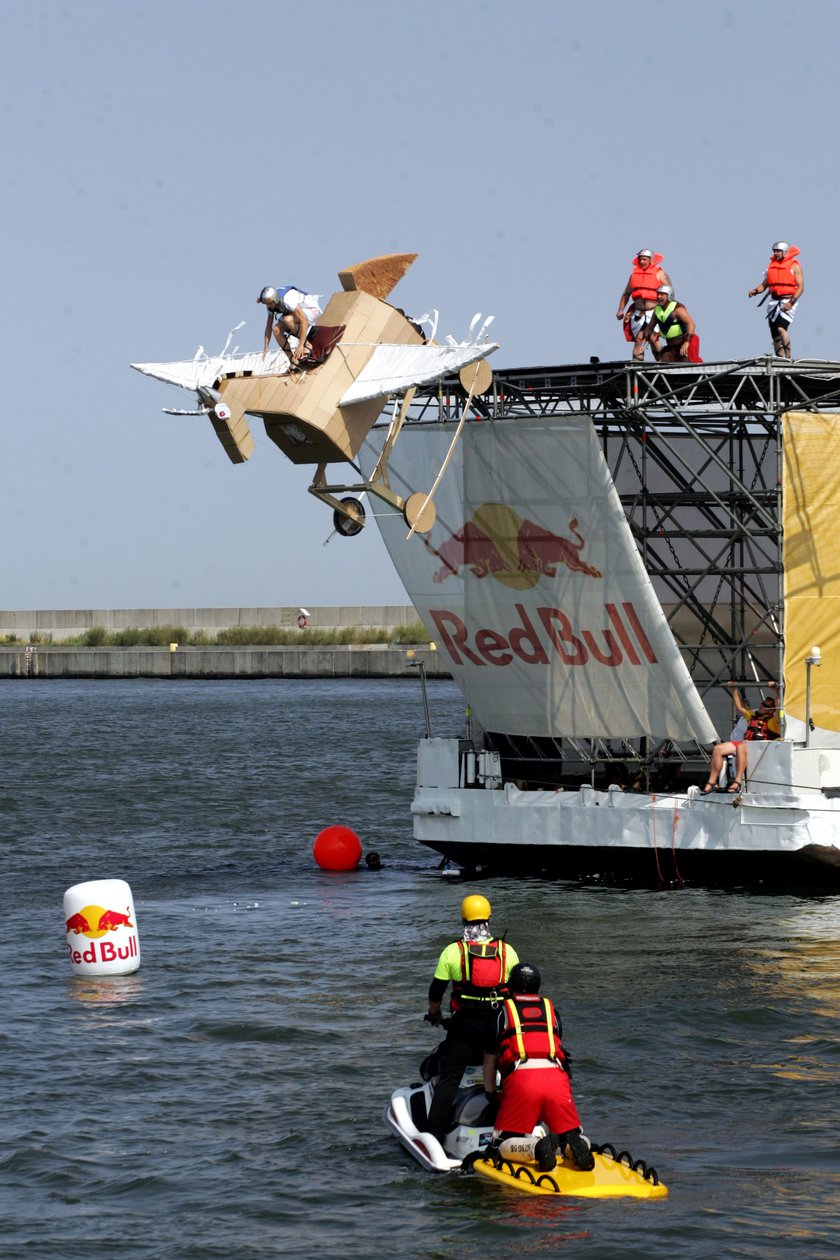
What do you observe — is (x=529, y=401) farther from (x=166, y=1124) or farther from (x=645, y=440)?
(x=166, y=1124)

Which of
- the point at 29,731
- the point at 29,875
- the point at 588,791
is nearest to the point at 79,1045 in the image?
the point at 588,791

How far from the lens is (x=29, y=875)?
31844 millimetres

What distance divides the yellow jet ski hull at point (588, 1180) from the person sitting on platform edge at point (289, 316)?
13.3 m

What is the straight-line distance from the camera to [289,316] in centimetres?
2464

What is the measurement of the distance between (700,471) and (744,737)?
4185mm

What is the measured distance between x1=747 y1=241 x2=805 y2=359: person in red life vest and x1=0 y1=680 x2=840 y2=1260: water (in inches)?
349

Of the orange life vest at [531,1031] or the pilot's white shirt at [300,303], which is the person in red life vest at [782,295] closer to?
the pilot's white shirt at [300,303]

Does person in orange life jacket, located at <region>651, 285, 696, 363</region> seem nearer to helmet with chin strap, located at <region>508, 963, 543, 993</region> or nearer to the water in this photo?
the water

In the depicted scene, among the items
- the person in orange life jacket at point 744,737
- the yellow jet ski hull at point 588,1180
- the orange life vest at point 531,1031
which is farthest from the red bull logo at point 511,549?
the yellow jet ski hull at point 588,1180

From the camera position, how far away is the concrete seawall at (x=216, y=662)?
124938 mm

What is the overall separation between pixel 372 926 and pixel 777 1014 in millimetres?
7622

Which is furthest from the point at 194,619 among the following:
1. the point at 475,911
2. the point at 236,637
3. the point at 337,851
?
the point at 475,911

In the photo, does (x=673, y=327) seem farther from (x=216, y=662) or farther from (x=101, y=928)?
(x=216, y=662)

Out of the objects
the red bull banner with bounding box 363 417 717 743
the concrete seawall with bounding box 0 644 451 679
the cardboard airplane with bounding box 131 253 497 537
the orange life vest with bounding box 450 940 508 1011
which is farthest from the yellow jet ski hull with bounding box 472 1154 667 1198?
the concrete seawall with bounding box 0 644 451 679
